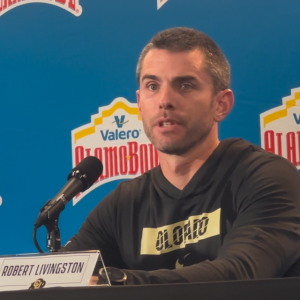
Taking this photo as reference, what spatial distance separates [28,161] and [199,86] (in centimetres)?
93

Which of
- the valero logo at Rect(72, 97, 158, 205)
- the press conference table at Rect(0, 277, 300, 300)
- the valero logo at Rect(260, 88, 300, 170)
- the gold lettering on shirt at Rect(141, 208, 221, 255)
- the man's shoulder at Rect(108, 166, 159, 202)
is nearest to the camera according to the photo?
the press conference table at Rect(0, 277, 300, 300)

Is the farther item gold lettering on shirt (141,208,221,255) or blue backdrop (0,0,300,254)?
blue backdrop (0,0,300,254)

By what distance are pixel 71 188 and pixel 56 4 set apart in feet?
3.68

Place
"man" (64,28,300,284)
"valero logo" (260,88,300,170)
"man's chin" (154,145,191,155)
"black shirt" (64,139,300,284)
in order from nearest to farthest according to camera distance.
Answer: "black shirt" (64,139,300,284) → "man" (64,28,300,284) → "man's chin" (154,145,191,155) → "valero logo" (260,88,300,170)

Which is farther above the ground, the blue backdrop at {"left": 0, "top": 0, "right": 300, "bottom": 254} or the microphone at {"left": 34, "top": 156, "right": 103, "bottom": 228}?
the blue backdrop at {"left": 0, "top": 0, "right": 300, "bottom": 254}

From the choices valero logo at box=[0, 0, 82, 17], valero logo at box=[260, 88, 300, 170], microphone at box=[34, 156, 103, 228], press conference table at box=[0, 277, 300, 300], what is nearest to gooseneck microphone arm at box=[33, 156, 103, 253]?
microphone at box=[34, 156, 103, 228]

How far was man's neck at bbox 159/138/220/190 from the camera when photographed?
4.83 ft

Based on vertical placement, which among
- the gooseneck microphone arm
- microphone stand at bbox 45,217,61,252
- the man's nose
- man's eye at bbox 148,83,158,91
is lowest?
microphone stand at bbox 45,217,61,252

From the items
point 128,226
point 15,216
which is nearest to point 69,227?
point 15,216

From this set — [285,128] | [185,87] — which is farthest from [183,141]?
[285,128]

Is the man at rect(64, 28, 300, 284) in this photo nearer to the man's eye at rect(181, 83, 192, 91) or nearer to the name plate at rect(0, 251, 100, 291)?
the man's eye at rect(181, 83, 192, 91)

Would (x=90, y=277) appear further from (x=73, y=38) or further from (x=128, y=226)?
(x=73, y=38)

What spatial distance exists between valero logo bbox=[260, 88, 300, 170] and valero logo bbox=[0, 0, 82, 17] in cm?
85

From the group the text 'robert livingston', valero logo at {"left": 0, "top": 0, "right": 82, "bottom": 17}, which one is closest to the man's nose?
the text 'robert livingston'
